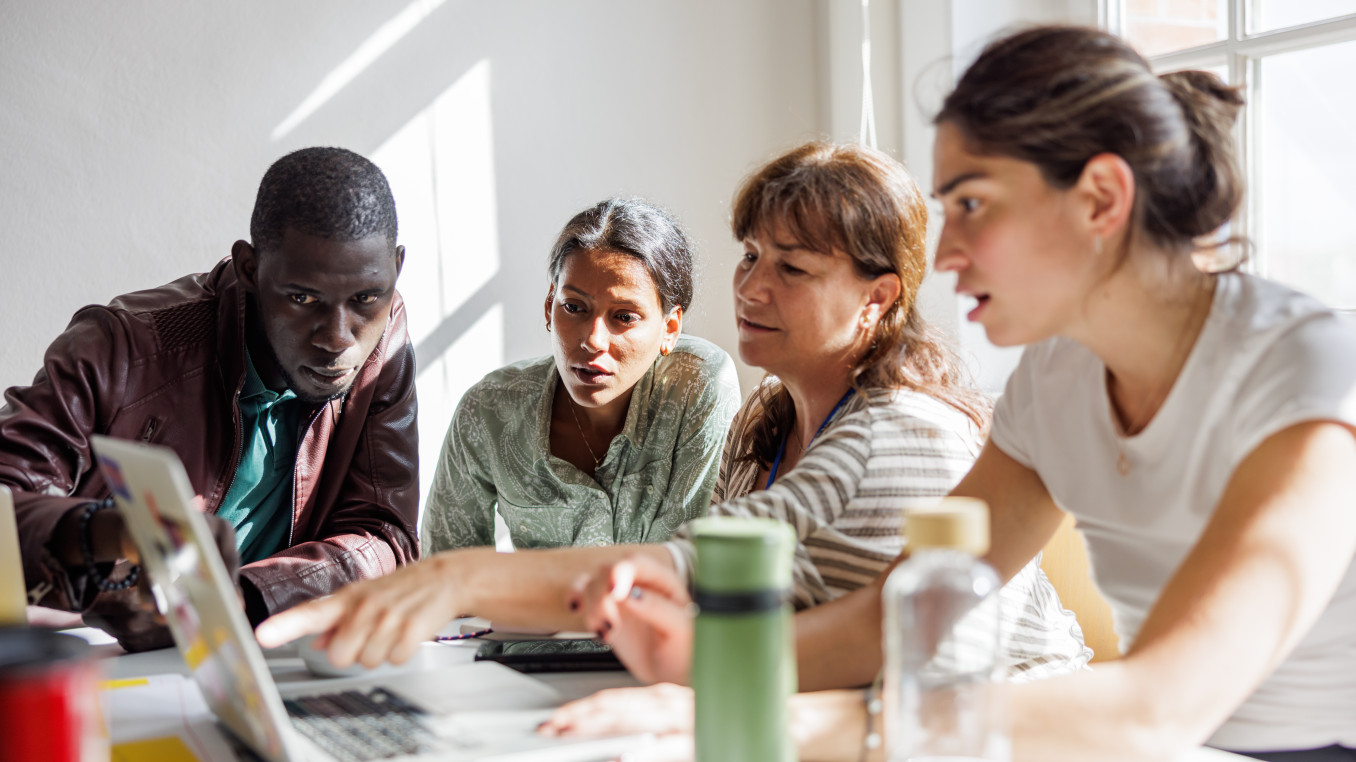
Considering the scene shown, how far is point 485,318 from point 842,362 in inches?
62.6

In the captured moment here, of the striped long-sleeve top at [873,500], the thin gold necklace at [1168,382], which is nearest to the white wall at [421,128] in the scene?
the striped long-sleeve top at [873,500]

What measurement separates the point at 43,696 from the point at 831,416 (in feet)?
3.63

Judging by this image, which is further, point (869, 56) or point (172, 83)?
point (869, 56)

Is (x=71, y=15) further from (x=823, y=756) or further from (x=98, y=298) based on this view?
(x=823, y=756)

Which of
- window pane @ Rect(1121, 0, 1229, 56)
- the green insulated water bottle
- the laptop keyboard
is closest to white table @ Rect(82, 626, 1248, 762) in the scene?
the laptop keyboard

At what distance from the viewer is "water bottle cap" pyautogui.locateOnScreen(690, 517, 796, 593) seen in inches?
25.0

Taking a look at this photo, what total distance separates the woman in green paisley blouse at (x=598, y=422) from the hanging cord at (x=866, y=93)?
1.02 m

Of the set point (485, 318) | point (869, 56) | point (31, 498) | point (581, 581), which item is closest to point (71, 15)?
point (485, 318)

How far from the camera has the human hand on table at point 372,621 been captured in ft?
3.25

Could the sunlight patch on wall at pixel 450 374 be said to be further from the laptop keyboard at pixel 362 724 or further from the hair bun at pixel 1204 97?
the hair bun at pixel 1204 97

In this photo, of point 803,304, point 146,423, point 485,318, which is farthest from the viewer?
point 485,318

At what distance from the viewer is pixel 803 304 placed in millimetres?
1503

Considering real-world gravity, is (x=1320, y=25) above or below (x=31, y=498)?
above

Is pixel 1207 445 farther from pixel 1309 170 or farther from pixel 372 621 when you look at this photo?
pixel 1309 170
